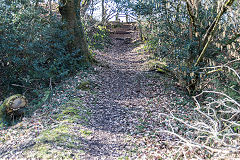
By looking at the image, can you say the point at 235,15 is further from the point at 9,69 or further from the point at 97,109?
the point at 9,69

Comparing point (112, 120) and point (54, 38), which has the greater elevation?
point (54, 38)

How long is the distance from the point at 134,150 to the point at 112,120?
1.75 m

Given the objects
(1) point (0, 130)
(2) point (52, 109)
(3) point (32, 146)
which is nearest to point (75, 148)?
(3) point (32, 146)

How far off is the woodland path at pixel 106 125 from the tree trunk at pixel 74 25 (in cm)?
116

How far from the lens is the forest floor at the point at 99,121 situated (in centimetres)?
470

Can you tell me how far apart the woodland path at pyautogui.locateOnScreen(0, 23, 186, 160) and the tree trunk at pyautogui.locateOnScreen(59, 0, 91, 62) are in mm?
1162

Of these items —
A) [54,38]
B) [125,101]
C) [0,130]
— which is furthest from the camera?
[54,38]

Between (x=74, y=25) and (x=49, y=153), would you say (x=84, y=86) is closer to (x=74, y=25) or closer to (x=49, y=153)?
(x=74, y=25)

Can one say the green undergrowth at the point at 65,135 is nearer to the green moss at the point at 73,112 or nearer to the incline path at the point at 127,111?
the green moss at the point at 73,112

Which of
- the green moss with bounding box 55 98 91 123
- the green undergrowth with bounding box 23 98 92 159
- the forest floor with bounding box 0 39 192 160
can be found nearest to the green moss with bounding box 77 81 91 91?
the forest floor with bounding box 0 39 192 160

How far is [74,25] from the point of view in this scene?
983 centimetres

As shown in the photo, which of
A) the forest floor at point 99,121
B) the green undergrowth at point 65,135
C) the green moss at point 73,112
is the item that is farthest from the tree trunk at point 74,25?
the green undergrowth at point 65,135

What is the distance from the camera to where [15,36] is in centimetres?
782

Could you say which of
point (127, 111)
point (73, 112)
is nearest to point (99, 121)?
point (73, 112)
